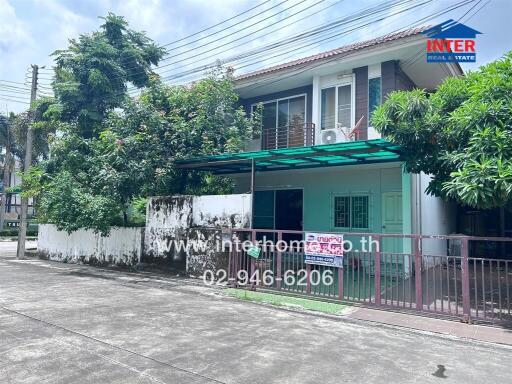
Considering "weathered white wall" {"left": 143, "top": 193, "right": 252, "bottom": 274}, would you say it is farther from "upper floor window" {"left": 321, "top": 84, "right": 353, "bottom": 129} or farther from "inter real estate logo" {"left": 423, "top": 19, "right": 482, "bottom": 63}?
"inter real estate logo" {"left": 423, "top": 19, "right": 482, "bottom": 63}

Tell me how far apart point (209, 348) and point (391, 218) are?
27.6 feet

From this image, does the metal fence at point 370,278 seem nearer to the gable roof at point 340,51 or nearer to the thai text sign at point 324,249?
the thai text sign at point 324,249

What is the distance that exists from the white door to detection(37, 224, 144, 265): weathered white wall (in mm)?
7869

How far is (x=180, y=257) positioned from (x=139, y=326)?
5167 millimetres

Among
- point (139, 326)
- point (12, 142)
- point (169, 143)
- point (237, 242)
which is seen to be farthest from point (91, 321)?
point (12, 142)

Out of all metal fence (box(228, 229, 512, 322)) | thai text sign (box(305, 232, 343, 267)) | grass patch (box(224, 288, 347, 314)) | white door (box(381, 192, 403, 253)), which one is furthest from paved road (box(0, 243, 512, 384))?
white door (box(381, 192, 403, 253))

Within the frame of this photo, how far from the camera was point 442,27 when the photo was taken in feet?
34.6

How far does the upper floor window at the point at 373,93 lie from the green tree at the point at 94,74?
10.1 meters

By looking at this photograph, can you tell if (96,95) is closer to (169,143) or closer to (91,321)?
(169,143)

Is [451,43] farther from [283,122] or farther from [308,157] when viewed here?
[283,122]

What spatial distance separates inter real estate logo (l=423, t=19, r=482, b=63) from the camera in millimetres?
10618

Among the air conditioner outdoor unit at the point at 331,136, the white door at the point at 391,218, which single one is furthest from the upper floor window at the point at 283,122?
the white door at the point at 391,218

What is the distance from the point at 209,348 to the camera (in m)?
4.94

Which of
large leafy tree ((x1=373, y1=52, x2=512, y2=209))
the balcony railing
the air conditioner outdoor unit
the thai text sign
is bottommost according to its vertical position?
the thai text sign
